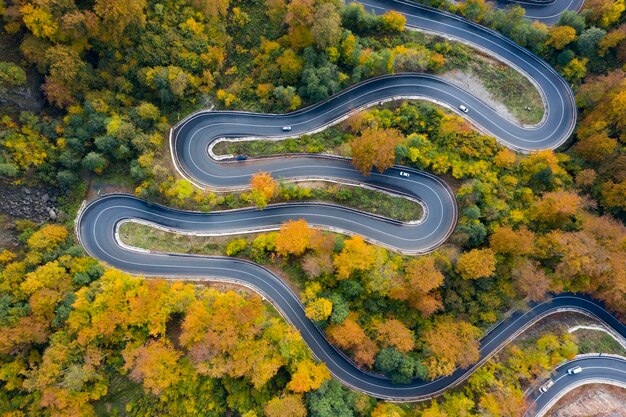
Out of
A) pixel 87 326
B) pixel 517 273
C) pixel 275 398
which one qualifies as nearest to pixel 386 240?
pixel 517 273

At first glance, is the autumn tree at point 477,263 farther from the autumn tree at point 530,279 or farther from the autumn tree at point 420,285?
the autumn tree at point 420,285

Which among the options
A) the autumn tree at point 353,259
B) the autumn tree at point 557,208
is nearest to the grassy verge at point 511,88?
the autumn tree at point 557,208

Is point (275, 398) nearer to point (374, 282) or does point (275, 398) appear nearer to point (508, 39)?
point (374, 282)

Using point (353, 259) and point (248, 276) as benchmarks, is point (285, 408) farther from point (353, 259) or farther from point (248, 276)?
point (353, 259)

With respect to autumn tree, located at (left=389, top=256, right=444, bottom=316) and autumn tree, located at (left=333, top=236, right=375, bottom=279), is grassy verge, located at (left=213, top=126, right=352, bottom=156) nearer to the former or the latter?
autumn tree, located at (left=333, top=236, right=375, bottom=279)

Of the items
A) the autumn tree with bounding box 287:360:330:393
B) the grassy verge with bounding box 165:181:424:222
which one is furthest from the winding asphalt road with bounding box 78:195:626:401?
the autumn tree with bounding box 287:360:330:393

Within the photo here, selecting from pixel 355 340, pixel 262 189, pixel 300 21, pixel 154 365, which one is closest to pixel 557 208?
pixel 355 340
